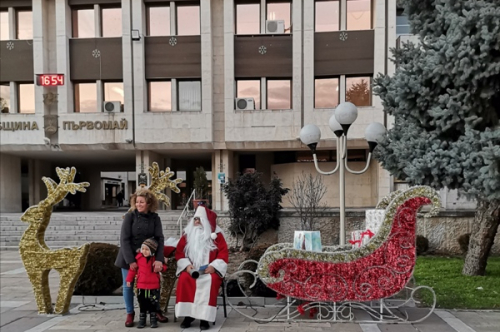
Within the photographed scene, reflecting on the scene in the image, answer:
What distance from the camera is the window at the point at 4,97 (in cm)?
1653

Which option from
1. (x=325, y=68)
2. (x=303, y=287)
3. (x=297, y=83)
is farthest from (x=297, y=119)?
(x=303, y=287)

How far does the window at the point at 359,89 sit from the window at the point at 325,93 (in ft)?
1.80

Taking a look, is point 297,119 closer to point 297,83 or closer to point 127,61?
point 297,83

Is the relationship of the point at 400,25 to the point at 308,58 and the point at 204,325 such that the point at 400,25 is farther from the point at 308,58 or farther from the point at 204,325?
the point at 204,325

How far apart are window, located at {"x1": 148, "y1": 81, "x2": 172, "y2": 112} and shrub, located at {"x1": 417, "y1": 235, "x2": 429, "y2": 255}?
11756 millimetres

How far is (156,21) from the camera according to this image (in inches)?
643

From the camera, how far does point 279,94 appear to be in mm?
15914

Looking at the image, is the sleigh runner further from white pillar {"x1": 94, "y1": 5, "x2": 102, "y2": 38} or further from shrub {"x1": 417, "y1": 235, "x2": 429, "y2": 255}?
white pillar {"x1": 94, "y1": 5, "x2": 102, "y2": 38}

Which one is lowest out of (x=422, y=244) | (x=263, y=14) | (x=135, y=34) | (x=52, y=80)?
(x=422, y=244)

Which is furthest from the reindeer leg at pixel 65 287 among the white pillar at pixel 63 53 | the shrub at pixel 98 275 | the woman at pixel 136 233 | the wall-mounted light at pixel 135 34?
the wall-mounted light at pixel 135 34

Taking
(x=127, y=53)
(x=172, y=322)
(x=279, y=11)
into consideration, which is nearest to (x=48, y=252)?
(x=172, y=322)

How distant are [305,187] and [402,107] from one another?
7.36 m

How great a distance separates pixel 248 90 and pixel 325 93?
3540 millimetres

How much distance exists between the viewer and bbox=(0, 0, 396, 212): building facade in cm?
1522
